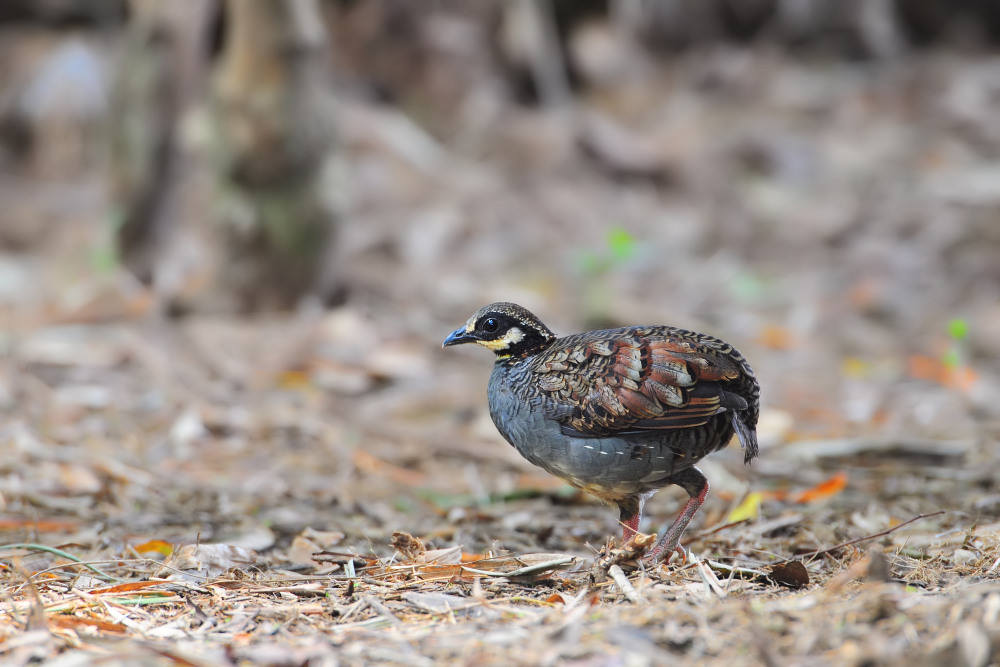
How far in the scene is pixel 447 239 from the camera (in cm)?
989

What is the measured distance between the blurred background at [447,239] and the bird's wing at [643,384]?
778 mm

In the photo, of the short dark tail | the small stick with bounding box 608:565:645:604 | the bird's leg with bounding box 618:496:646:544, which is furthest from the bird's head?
the small stick with bounding box 608:565:645:604

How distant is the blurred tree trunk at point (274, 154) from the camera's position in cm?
674

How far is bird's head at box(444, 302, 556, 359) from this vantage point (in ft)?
12.9

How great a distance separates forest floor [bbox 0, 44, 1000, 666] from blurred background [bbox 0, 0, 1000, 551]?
0.13 ft

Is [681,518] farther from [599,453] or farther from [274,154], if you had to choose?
[274,154]

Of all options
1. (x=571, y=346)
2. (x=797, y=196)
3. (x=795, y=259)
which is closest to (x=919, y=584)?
(x=571, y=346)

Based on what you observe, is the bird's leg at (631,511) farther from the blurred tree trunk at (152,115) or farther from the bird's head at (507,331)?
the blurred tree trunk at (152,115)

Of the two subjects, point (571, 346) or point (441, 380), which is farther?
point (441, 380)

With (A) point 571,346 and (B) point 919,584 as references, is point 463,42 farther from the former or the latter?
(B) point 919,584

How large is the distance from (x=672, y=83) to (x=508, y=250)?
13.6ft

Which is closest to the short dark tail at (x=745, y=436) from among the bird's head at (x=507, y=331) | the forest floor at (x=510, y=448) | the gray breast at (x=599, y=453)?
the gray breast at (x=599, y=453)

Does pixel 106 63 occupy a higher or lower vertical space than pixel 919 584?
higher

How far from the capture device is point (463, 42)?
11.9 metres
